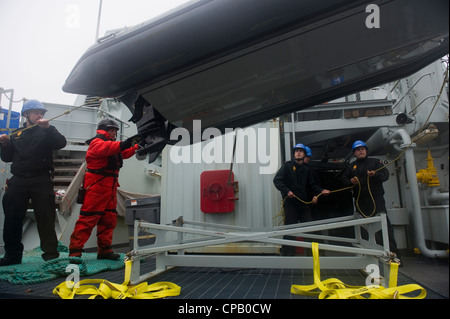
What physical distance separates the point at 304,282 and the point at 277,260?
28 cm

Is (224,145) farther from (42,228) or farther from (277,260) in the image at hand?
(42,228)

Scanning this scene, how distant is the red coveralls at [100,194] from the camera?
2.78m

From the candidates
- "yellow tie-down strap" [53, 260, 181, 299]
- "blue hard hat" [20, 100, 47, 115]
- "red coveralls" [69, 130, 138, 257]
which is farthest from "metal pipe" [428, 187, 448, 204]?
"blue hard hat" [20, 100, 47, 115]

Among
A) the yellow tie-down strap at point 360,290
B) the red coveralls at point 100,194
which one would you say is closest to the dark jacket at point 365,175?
the yellow tie-down strap at point 360,290

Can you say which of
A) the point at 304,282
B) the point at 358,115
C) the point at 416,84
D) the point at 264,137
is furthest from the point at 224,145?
the point at 416,84

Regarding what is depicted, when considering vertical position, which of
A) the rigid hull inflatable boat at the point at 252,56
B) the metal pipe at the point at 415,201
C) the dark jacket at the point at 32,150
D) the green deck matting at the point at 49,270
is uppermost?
the rigid hull inflatable boat at the point at 252,56

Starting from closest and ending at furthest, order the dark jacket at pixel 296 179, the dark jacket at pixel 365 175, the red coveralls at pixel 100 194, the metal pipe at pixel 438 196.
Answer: the metal pipe at pixel 438 196
the red coveralls at pixel 100 194
the dark jacket at pixel 365 175
the dark jacket at pixel 296 179

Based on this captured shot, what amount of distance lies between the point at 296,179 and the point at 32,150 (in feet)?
9.87

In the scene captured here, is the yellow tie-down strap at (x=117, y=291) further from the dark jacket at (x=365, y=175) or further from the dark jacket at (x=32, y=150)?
the dark jacket at (x=365, y=175)

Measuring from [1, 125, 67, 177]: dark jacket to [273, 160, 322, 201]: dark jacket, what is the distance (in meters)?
2.55

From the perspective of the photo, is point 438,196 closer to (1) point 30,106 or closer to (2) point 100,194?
(2) point 100,194

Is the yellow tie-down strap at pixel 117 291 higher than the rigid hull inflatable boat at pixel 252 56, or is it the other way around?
the rigid hull inflatable boat at pixel 252 56

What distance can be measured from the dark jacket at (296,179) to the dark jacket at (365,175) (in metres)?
0.39

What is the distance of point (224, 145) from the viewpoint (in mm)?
3891
